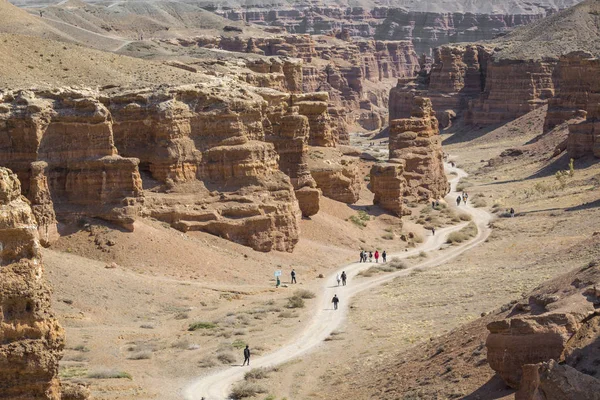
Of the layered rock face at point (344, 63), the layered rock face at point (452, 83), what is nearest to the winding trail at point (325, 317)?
the layered rock face at point (344, 63)

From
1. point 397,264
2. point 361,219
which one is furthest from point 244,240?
point 361,219

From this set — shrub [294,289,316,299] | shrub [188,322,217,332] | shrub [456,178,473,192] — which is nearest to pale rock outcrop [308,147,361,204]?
shrub [294,289,316,299]

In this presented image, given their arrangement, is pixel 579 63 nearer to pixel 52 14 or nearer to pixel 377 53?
pixel 52 14

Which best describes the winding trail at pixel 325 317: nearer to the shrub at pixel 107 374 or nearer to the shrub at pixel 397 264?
the shrub at pixel 397 264

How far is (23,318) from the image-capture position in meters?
18.4

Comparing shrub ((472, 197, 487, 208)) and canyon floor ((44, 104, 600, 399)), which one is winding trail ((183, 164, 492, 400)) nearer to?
canyon floor ((44, 104, 600, 399))

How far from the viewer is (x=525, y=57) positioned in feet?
375

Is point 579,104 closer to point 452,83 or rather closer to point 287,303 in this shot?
point 452,83

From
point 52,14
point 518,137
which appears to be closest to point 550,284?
point 518,137

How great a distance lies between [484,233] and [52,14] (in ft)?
244

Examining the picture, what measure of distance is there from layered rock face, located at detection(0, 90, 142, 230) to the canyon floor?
1056 mm

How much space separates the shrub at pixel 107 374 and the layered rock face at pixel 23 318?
901 cm

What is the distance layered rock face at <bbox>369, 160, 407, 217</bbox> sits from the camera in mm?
56453

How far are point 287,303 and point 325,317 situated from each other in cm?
221
